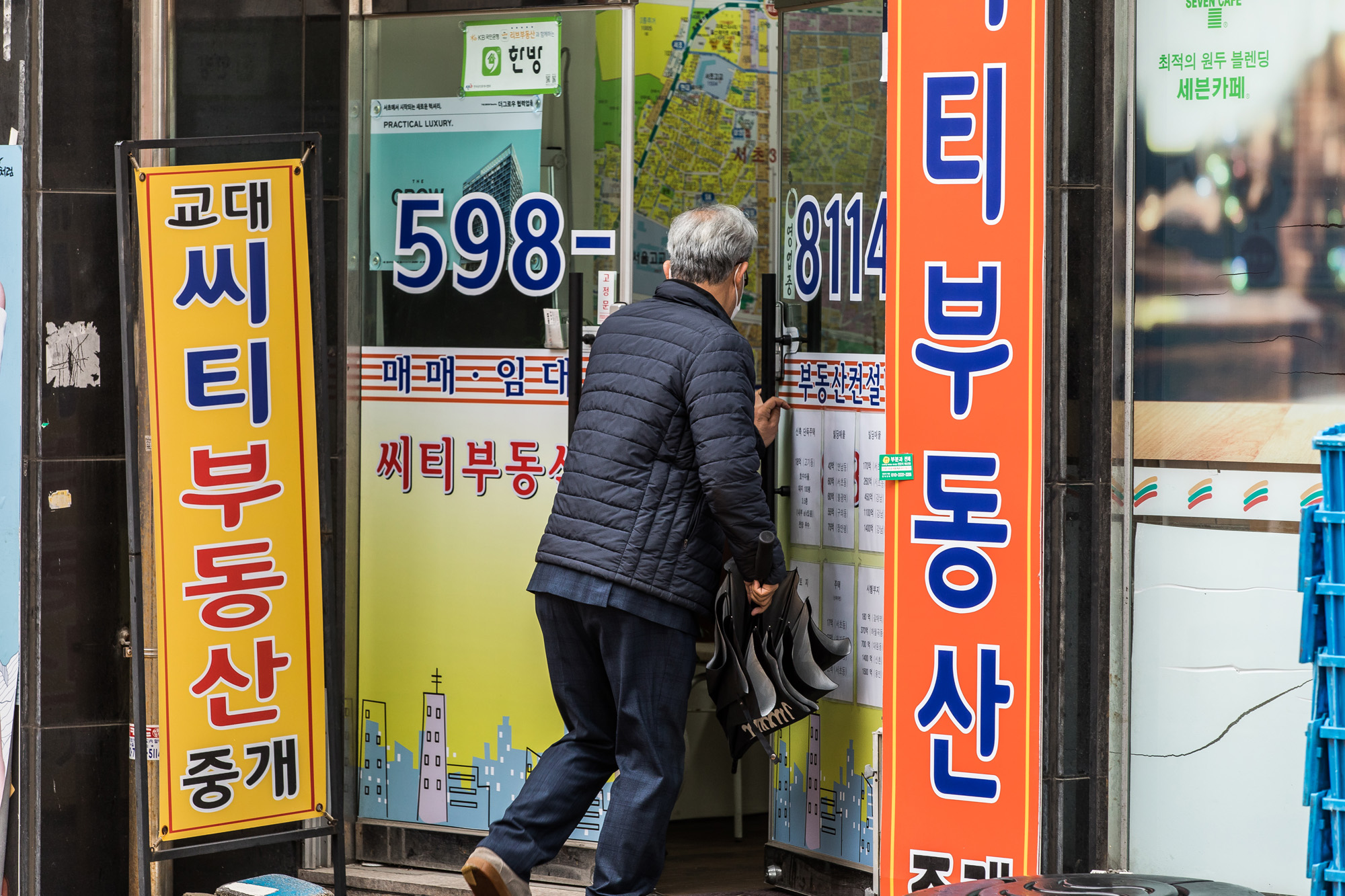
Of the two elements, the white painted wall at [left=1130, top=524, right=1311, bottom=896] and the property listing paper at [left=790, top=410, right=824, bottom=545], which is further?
the property listing paper at [left=790, top=410, right=824, bottom=545]

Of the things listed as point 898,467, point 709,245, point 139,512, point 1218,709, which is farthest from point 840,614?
point 139,512

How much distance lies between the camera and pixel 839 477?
420 centimetres

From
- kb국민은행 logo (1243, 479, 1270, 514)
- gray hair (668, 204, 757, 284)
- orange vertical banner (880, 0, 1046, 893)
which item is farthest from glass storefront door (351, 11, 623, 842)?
kb국민은행 logo (1243, 479, 1270, 514)

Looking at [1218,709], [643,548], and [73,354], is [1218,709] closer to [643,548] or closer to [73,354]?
[643,548]

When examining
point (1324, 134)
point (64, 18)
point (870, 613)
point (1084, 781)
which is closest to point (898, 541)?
point (870, 613)

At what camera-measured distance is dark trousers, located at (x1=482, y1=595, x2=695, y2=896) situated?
3.67 meters

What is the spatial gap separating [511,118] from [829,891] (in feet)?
8.12

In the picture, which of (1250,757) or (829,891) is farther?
(829,891)

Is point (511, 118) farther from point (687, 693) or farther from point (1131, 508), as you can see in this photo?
point (1131, 508)

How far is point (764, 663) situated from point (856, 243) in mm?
1228

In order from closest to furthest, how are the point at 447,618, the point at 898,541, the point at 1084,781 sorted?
the point at 898,541 < the point at 1084,781 < the point at 447,618

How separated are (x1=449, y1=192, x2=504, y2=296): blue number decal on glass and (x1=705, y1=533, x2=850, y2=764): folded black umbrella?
1.28 m

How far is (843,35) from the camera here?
4.20 metres

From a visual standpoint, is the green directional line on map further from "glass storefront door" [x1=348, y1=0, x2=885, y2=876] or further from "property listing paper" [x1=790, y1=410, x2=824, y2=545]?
"property listing paper" [x1=790, y1=410, x2=824, y2=545]
